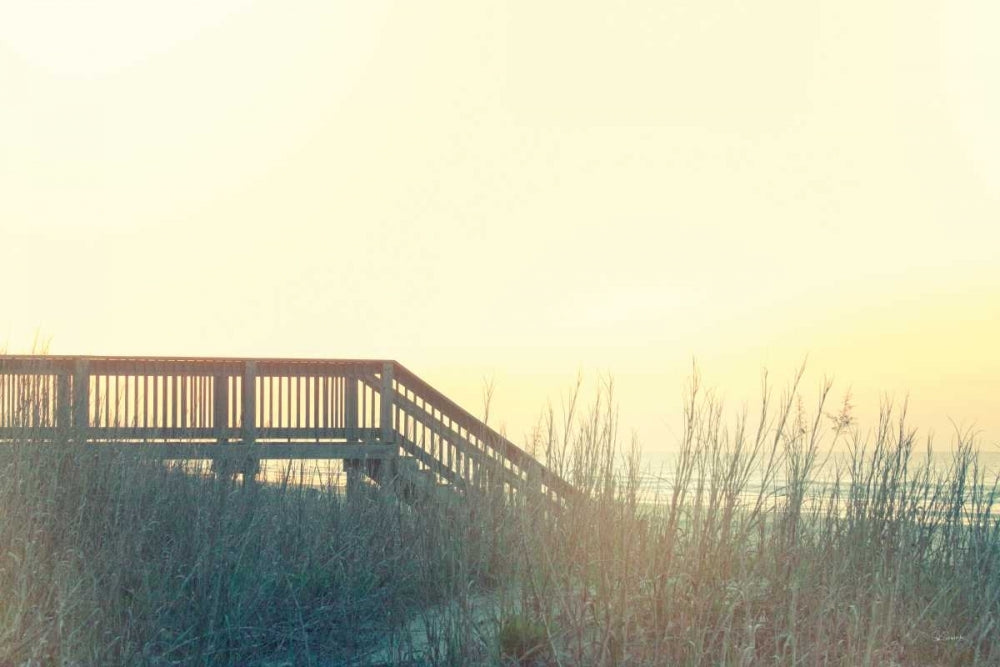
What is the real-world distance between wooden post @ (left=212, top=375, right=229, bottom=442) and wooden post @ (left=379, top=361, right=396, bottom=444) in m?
2.15

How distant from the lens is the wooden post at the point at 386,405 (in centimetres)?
1439

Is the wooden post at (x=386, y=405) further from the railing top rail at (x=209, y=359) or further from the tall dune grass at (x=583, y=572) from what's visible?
the tall dune grass at (x=583, y=572)

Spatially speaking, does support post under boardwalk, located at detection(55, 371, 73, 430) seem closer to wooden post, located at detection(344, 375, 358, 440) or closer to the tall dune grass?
the tall dune grass

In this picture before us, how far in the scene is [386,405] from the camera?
47.3ft

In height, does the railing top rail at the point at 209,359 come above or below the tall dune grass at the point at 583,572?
above

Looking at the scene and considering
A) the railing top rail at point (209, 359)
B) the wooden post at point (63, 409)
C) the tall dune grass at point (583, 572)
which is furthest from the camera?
the railing top rail at point (209, 359)

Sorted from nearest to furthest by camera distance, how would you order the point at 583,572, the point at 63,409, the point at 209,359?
the point at 583,572
the point at 63,409
the point at 209,359

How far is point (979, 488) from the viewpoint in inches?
293

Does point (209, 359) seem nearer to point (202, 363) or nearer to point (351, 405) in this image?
point (202, 363)

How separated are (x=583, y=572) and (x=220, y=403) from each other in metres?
9.59

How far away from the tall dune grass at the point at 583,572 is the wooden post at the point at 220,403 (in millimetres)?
5516

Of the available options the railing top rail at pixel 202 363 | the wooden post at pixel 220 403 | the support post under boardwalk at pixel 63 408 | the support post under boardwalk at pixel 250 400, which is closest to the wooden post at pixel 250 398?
the support post under boardwalk at pixel 250 400

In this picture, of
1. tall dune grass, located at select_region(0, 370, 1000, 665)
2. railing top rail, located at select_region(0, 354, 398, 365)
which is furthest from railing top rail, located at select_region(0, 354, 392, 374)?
tall dune grass, located at select_region(0, 370, 1000, 665)


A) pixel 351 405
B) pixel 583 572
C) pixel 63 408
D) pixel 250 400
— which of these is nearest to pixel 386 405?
pixel 351 405
